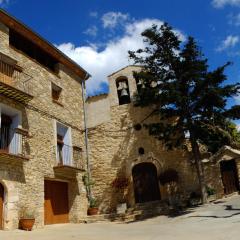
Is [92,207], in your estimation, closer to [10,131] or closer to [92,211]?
[92,211]

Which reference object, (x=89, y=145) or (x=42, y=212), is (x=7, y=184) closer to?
(x=42, y=212)

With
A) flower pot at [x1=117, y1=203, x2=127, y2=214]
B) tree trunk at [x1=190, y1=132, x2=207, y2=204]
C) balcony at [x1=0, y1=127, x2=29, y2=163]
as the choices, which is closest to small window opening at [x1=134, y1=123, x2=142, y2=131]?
tree trunk at [x1=190, y1=132, x2=207, y2=204]

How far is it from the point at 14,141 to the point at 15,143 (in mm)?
119

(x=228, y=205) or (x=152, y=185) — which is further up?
(x=152, y=185)

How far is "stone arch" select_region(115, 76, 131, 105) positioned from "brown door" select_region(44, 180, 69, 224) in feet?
19.0

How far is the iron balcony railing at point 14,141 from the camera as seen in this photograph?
1184cm

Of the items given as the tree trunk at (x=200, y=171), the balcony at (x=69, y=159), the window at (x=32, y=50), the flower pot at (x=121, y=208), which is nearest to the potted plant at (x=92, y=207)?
the flower pot at (x=121, y=208)

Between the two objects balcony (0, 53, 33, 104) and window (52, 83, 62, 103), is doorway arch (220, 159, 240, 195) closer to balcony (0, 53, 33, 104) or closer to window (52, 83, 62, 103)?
window (52, 83, 62, 103)

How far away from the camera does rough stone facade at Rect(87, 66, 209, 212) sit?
52.7 ft

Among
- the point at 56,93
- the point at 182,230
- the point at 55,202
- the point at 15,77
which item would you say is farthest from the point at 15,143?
the point at 182,230

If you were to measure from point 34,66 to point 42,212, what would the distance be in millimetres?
6117

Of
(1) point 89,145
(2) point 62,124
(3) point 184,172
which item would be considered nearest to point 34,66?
(2) point 62,124

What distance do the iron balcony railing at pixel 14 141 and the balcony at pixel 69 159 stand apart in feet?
6.89

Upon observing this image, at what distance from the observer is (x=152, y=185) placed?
16.4 metres
